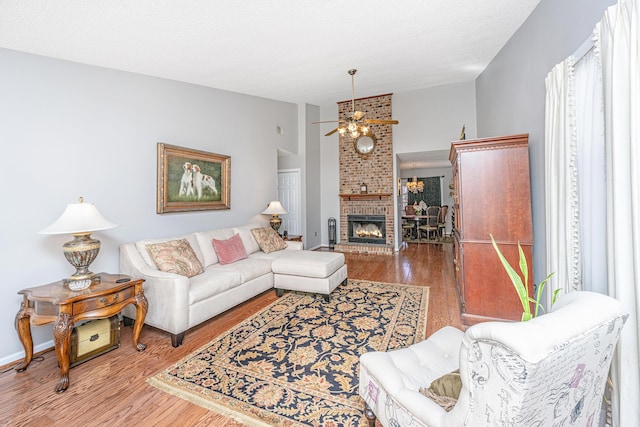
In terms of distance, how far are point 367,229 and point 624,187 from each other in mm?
5757

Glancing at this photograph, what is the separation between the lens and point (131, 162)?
3.04 meters

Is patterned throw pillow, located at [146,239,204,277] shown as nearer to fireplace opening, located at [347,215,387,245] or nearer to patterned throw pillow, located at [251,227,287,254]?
patterned throw pillow, located at [251,227,287,254]

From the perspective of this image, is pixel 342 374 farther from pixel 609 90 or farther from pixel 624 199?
pixel 609 90

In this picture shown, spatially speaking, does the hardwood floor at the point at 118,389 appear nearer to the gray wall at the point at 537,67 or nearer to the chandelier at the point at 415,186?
the gray wall at the point at 537,67

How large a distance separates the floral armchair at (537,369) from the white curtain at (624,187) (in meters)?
0.47

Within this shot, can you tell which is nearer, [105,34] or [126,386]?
[126,386]

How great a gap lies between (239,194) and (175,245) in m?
1.75

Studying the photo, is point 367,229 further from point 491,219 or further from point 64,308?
point 64,308

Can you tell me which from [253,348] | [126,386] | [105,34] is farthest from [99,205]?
[253,348]

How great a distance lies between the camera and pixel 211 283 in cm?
278

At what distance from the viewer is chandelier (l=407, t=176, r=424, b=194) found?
10055 millimetres

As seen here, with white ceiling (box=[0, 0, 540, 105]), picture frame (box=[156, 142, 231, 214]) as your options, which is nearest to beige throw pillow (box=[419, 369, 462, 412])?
white ceiling (box=[0, 0, 540, 105])

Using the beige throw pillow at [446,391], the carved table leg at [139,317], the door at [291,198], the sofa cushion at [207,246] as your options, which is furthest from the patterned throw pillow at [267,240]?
the beige throw pillow at [446,391]

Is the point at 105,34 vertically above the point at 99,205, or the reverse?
the point at 105,34
